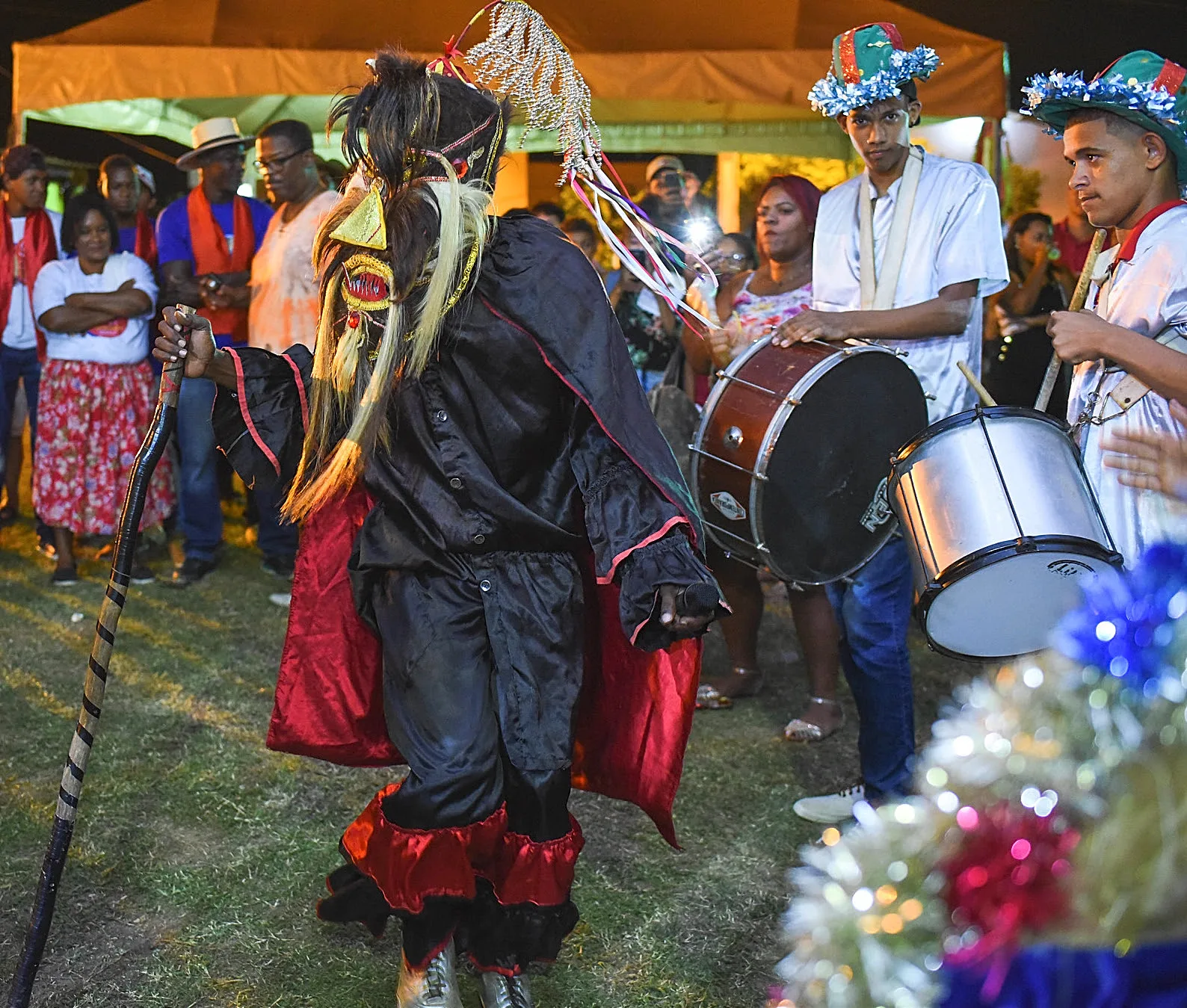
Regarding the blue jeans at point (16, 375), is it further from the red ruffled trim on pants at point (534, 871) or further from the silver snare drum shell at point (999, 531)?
the silver snare drum shell at point (999, 531)

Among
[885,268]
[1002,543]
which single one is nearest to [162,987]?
[1002,543]

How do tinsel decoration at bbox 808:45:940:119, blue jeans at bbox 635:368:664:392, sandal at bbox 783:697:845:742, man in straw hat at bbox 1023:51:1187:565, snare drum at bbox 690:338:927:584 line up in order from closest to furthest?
man in straw hat at bbox 1023:51:1187:565, snare drum at bbox 690:338:927:584, tinsel decoration at bbox 808:45:940:119, sandal at bbox 783:697:845:742, blue jeans at bbox 635:368:664:392

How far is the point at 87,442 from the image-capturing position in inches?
277

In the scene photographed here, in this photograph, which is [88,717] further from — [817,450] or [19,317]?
[19,317]

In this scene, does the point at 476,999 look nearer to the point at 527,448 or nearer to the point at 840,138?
the point at 527,448

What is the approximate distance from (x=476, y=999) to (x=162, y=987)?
0.72 meters

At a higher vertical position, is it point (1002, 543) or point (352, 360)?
point (352, 360)

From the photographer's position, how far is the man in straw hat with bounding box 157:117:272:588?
6.86 metres

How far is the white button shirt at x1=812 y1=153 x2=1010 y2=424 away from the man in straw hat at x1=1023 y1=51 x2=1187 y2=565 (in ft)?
2.07

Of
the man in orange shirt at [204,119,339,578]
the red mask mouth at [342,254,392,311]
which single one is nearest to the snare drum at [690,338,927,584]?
the red mask mouth at [342,254,392,311]

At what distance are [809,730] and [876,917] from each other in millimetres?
3648

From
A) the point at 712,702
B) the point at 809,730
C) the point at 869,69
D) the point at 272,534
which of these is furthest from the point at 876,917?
the point at 272,534

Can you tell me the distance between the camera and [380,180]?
266cm

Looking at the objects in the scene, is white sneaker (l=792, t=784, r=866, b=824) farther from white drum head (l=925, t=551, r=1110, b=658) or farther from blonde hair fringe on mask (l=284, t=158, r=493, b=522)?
blonde hair fringe on mask (l=284, t=158, r=493, b=522)
